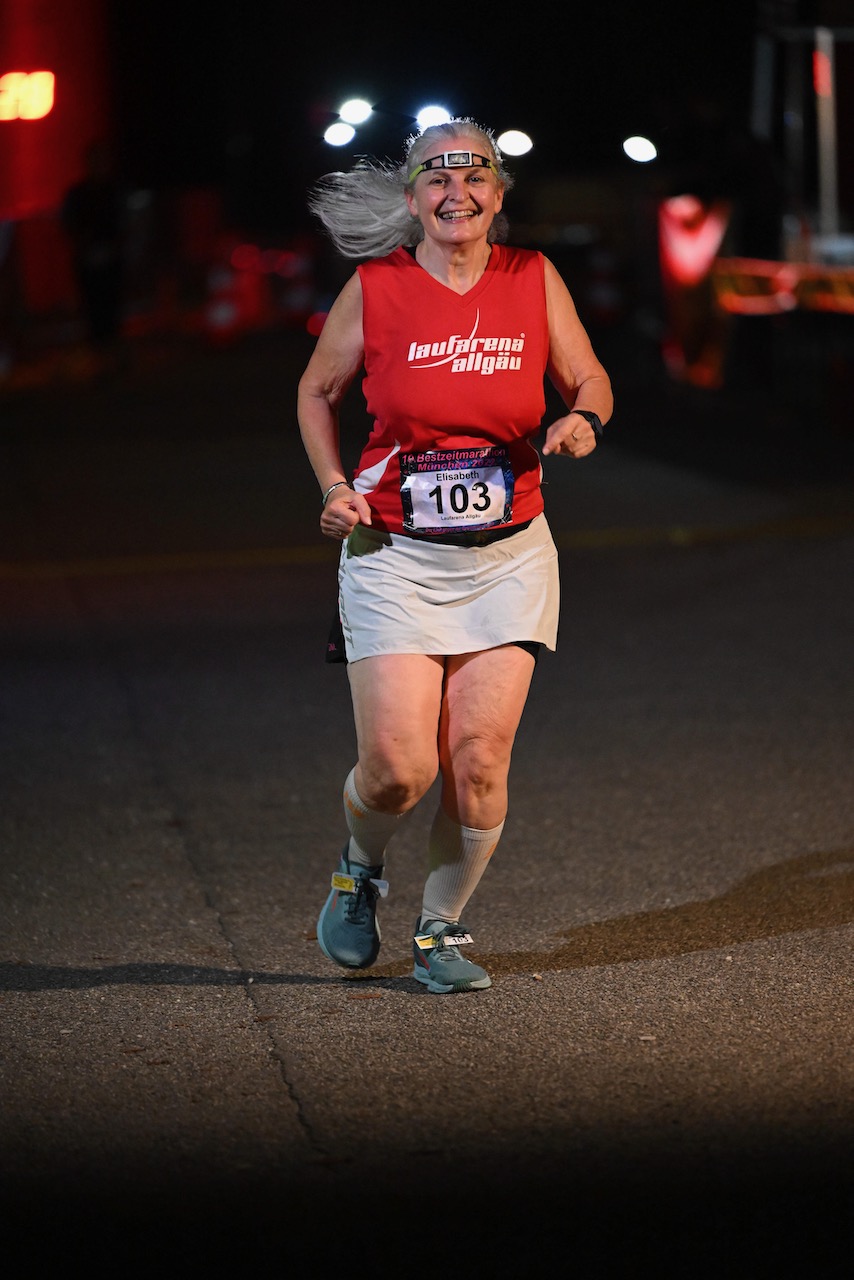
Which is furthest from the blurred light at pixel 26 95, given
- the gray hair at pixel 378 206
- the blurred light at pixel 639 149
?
the gray hair at pixel 378 206

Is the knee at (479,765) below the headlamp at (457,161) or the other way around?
below

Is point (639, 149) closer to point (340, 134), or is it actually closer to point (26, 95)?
A: point (340, 134)

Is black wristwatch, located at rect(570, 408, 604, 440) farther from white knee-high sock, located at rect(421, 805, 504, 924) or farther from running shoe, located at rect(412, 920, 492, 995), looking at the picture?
running shoe, located at rect(412, 920, 492, 995)

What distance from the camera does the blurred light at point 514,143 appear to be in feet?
16.6

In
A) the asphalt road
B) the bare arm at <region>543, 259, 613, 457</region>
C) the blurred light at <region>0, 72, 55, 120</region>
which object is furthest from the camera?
the blurred light at <region>0, 72, 55, 120</region>

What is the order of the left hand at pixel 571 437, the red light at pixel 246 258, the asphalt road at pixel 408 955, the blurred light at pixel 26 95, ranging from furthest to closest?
the red light at pixel 246 258 < the blurred light at pixel 26 95 < the left hand at pixel 571 437 < the asphalt road at pixel 408 955

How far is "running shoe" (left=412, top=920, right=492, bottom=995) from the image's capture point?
4.69m

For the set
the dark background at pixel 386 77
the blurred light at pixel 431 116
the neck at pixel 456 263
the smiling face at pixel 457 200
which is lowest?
the dark background at pixel 386 77

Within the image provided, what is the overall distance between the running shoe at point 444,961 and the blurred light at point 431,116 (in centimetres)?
211

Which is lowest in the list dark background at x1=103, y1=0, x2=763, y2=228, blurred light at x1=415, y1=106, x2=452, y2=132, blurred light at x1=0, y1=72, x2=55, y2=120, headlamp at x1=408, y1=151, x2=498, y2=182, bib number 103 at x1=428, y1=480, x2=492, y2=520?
dark background at x1=103, y1=0, x2=763, y2=228

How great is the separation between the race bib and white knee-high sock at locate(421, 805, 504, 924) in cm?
76

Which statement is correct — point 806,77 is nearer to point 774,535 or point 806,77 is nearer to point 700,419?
point 700,419

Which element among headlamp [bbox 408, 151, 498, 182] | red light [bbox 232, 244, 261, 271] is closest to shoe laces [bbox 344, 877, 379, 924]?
headlamp [bbox 408, 151, 498, 182]

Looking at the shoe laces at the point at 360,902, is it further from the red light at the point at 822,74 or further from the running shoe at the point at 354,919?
the red light at the point at 822,74
